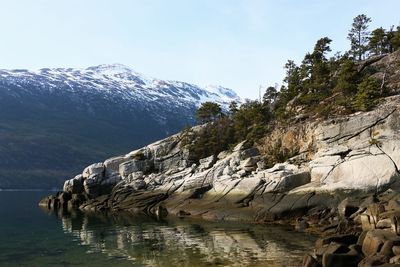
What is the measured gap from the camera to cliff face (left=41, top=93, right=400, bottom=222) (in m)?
50.8

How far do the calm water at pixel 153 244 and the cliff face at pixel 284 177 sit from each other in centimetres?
604

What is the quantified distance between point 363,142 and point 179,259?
32246mm

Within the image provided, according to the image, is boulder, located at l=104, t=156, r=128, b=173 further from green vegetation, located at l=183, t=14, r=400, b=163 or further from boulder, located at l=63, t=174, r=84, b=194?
green vegetation, located at l=183, t=14, r=400, b=163

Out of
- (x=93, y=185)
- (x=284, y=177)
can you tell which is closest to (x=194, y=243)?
(x=284, y=177)

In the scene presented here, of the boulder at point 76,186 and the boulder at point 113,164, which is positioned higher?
the boulder at point 113,164

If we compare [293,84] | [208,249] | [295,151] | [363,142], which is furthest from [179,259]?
[293,84]

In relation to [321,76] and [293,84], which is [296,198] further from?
[293,84]

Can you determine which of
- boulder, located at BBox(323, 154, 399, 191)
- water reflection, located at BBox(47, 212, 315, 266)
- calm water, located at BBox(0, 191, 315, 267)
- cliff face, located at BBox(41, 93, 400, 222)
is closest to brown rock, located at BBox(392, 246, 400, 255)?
→ water reflection, located at BBox(47, 212, 315, 266)

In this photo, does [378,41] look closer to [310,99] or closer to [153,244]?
[310,99]

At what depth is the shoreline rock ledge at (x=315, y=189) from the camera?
1142 inches

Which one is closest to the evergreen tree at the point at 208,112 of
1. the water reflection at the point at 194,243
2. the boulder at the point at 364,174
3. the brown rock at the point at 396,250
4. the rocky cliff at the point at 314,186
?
the rocky cliff at the point at 314,186

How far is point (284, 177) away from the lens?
186 feet

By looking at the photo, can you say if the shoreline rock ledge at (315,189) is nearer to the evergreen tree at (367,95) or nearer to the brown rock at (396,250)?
the brown rock at (396,250)

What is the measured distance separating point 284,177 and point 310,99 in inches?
1004
